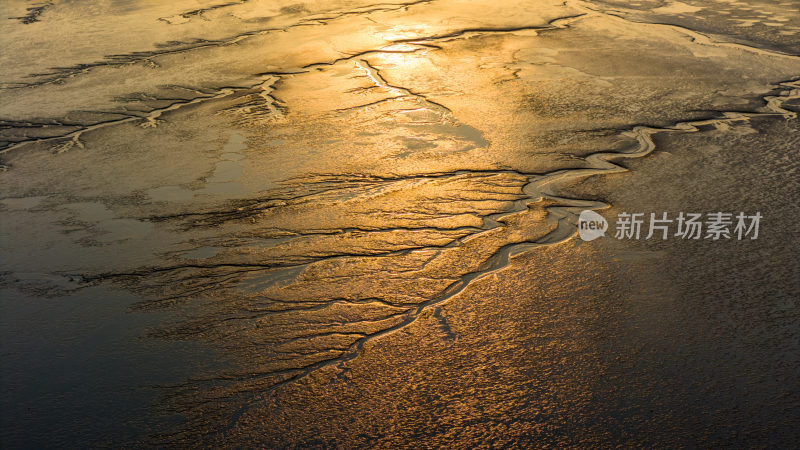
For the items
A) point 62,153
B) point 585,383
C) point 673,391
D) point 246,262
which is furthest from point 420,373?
point 62,153

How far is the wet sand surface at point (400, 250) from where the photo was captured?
5.14 feet

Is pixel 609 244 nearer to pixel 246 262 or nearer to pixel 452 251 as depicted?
pixel 452 251

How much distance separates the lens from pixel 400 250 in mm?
2215

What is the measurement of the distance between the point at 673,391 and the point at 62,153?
2822 mm

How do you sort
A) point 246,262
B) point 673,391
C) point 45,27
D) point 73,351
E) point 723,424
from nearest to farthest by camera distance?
point 723,424 → point 673,391 → point 73,351 → point 246,262 → point 45,27

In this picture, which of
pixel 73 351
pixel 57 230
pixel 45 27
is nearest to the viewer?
pixel 73 351

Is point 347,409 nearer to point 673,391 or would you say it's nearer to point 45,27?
point 673,391

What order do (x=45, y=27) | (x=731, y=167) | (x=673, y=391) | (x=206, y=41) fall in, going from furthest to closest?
(x=45, y=27) < (x=206, y=41) < (x=731, y=167) < (x=673, y=391)

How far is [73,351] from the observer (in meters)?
1.80

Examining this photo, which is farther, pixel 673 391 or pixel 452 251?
pixel 452 251

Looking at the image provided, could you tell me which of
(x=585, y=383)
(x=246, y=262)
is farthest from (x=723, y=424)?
(x=246, y=262)

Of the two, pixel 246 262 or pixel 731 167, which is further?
pixel 731 167

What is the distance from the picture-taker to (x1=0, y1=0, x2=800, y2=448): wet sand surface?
1566mm

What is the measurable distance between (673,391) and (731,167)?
58.3 inches
